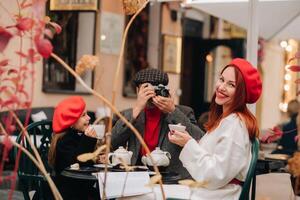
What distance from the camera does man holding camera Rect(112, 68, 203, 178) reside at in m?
4.05

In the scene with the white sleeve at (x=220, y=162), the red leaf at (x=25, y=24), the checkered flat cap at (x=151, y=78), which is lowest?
the white sleeve at (x=220, y=162)

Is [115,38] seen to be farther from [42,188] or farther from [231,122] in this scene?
[231,122]

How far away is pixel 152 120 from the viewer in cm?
421

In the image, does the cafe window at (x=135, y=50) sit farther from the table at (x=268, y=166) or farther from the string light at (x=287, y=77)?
the string light at (x=287, y=77)

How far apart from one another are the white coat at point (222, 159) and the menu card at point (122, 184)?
0.85 feet

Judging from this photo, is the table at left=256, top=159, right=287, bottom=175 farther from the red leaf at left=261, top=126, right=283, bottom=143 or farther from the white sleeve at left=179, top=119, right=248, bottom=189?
the white sleeve at left=179, top=119, right=248, bottom=189

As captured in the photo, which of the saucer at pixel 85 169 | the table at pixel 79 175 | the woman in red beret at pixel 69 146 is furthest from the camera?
the woman in red beret at pixel 69 146

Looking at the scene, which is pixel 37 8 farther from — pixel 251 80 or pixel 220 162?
pixel 251 80

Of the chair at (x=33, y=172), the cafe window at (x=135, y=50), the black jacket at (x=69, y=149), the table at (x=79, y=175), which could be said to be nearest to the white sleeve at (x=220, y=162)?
the table at (x=79, y=175)

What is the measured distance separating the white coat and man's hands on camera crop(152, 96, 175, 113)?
31.1 inches

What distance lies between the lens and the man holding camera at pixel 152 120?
4.05m

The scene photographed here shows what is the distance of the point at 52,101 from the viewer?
34.7ft

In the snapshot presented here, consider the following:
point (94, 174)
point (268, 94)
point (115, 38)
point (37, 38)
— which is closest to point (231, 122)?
point (94, 174)

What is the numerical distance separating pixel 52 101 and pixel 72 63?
2.62ft
